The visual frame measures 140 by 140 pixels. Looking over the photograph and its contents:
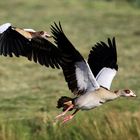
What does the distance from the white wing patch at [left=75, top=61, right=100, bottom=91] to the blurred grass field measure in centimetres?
71

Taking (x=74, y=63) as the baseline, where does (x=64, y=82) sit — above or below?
below

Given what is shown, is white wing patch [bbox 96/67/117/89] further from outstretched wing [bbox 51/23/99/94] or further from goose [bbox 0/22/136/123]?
outstretched wing [bbox 51/23/99/94]

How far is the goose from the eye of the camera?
33.2 feet

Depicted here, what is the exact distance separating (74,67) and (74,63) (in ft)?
0.23

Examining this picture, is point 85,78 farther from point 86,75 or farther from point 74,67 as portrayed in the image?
point 74,67

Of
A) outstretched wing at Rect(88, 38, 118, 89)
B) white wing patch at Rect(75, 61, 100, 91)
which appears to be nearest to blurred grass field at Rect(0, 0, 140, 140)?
outstretched wing at Rect(88, 38, 118, 89)

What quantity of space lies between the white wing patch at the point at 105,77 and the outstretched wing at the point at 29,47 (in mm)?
542

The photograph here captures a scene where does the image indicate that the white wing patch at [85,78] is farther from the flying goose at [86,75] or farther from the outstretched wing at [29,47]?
the outstretched wing at [29,47]

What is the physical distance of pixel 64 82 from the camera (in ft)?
50.0

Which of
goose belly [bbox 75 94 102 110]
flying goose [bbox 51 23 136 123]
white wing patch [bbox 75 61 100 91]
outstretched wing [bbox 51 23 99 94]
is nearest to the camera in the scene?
outstretched wing [bbox 51 23 99 94]

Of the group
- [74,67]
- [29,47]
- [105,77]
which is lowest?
[105,77]

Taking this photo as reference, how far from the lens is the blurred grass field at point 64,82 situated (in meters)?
11.1

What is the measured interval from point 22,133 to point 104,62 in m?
1.29

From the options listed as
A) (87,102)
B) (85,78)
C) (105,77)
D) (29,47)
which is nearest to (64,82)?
(29,47)
